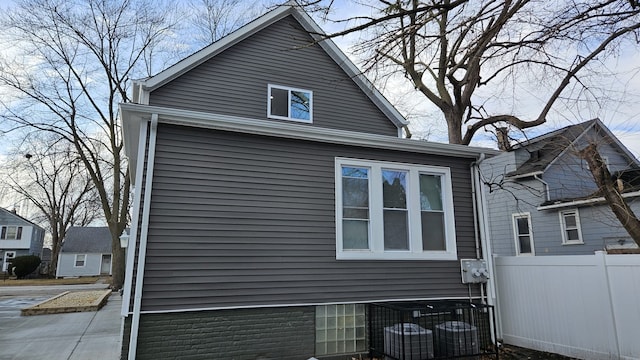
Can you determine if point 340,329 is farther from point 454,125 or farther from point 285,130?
point 454,125

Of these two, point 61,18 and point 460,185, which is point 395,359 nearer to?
point 460,185

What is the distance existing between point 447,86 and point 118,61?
1569 centimetres

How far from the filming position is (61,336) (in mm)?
7012

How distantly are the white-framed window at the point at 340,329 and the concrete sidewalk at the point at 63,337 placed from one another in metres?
3.08

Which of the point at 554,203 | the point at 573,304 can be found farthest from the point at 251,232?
the point at 554,203

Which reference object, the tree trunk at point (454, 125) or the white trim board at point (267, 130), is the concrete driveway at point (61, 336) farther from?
the tree trunk at point (454, 125)

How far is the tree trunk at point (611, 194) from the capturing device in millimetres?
5988

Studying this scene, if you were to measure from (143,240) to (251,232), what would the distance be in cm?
140

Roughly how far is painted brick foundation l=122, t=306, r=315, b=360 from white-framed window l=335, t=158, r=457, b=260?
1205 millimetres

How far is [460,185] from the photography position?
6.67 metres

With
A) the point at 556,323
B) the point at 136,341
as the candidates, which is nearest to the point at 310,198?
the point at 136,341

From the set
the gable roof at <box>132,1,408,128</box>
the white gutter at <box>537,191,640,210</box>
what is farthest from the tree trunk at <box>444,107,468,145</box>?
the white gutter at <box>537,191,640,210</box>

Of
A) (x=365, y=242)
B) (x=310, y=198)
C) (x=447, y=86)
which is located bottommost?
(x=365, y=242)

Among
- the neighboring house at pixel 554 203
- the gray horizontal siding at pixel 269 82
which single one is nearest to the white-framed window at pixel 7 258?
the gray horizontal siding at pixel 269 82
